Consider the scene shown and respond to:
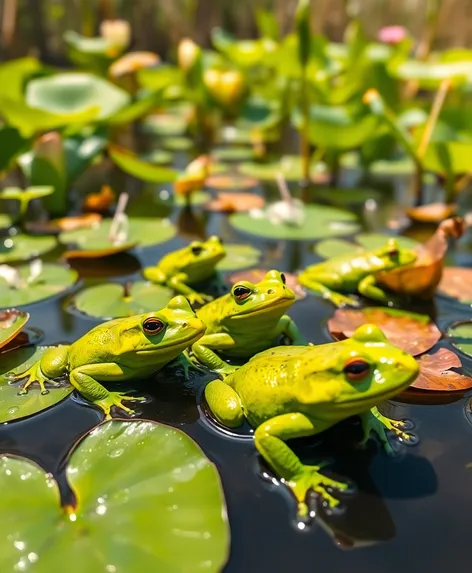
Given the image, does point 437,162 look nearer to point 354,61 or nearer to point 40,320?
point 354,61

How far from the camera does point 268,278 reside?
5.99 ft

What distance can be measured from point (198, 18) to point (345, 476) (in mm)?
7927

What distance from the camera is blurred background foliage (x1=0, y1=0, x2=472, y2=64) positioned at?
7230 mm

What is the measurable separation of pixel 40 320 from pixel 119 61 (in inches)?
162

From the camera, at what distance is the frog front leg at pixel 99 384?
5.54 feet

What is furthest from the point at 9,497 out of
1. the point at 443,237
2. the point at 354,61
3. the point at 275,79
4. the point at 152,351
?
the point at 275,79

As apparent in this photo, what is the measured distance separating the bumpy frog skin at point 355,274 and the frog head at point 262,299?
71 cm

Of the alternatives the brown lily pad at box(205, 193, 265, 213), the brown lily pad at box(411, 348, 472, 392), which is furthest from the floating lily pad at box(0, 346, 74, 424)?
the brown lily pad at box(205, 193, 265, 213)

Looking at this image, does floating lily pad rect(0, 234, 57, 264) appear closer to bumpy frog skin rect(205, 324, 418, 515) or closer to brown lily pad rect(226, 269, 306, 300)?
brown lily pad rect(226, 269, 306, 300)

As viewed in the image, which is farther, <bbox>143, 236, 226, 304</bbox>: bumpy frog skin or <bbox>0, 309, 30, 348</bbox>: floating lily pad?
<bbox>143, 236, 226, 304</bbox>: bumpy frog skin

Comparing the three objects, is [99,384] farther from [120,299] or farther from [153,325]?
[120,299]

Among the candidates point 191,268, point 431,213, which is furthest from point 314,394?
point 431,213

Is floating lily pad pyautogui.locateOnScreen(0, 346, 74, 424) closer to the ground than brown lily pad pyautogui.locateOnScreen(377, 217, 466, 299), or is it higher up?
closer to the ground

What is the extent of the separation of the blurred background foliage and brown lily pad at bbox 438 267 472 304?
569 cm
